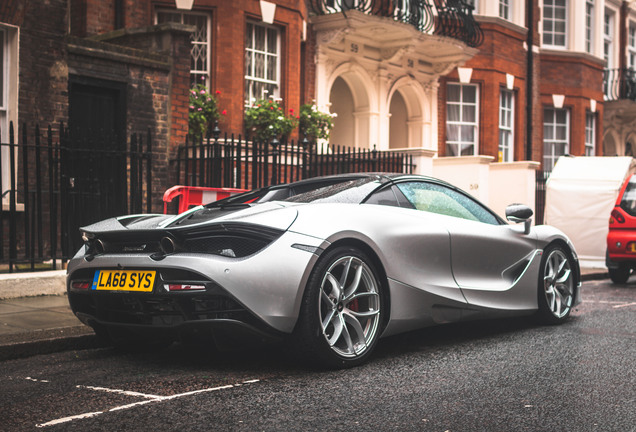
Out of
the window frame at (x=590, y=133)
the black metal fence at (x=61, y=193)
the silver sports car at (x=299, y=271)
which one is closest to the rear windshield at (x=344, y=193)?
the silver sports car at (x=299, y=271)

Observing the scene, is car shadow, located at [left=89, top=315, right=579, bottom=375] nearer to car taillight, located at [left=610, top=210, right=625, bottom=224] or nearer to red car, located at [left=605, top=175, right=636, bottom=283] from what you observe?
red car, located at [left=605, top=175, right=636, bottom=283]

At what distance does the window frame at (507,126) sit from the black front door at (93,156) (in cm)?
1368

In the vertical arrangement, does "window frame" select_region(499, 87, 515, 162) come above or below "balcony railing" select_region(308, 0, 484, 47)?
below

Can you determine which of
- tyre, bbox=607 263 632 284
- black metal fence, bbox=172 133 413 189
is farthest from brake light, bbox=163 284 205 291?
tyre, bbox=607 263 632 284

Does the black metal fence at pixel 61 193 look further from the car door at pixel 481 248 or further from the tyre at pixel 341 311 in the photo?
the tyre at pixel 341 311

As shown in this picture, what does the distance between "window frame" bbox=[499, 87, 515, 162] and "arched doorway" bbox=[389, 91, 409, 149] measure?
10.6 feet

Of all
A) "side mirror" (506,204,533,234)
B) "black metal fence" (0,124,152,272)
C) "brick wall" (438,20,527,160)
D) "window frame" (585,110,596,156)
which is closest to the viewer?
"side mirror" (506,204,533,234)

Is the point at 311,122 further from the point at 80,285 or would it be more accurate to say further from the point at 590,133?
the point at 590,133

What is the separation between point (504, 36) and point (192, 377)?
62.0 feet

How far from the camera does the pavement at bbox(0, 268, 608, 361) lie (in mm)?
5551

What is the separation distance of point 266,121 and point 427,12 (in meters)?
6.33

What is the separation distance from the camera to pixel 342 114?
1906cm

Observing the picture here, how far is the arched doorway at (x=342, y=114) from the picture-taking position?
1884cm

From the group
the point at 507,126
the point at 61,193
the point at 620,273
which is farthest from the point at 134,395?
the point at 507,126
